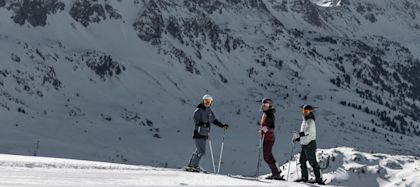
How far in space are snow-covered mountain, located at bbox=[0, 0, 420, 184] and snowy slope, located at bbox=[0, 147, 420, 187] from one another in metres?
49.4

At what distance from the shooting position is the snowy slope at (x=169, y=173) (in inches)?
509

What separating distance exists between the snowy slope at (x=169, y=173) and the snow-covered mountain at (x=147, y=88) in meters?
49.4

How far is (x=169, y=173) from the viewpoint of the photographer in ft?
54.2

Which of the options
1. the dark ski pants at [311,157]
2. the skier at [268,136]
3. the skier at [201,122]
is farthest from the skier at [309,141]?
the skier at [201,122]

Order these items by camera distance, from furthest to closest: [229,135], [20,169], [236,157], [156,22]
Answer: [156,22] → [229,135] → [236,157] → [20,169]

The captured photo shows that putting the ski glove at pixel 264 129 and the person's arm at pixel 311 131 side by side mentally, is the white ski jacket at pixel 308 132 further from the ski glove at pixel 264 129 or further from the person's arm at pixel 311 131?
the ski glove at pixel 264 129

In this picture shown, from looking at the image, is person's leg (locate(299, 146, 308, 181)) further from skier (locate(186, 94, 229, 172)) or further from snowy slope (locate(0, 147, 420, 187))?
skier (locate(186, 94, 229, 172))

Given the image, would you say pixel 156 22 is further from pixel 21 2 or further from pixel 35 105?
pixel 35 105

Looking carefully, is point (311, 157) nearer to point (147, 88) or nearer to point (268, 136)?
point (268, 136)

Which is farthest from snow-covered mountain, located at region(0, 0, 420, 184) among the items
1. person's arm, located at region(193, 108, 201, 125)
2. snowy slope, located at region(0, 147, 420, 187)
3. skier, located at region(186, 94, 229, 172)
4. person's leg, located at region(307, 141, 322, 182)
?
person's leg, located at region(307, 141, 322, 182)

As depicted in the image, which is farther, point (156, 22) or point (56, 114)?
point (156, 22)

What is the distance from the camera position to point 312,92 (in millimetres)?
166000

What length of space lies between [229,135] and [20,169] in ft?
293

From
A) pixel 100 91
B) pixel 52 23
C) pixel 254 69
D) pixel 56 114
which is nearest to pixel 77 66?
pixel 100 91
